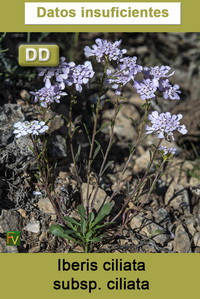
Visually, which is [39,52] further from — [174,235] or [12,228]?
[174,235]

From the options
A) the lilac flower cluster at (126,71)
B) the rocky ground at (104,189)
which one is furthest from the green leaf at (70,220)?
the lilac flower cluster at (126,71)

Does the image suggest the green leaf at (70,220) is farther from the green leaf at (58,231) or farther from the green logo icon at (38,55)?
the green logo icon at (38,55)

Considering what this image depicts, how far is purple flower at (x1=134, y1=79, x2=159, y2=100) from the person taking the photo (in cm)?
337

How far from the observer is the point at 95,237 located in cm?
363

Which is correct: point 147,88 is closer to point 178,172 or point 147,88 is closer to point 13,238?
point 13,238

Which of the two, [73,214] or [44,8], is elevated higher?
[44,8]

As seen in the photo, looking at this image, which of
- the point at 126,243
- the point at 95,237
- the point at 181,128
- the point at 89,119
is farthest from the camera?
the point at 89,119

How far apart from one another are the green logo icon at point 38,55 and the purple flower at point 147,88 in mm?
728

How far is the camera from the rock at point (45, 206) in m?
4.10

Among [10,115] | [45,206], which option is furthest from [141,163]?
[10,115]

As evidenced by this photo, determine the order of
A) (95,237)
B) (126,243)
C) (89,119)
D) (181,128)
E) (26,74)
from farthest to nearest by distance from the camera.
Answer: (89,119), (26,74), (126,243), (95,237), (181,128)

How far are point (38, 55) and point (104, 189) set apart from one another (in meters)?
1.72
